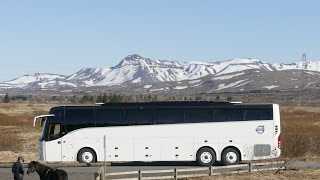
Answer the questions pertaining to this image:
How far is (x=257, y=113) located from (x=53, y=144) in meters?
11.5

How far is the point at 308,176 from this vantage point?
27.7m

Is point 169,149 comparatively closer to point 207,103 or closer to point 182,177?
Result: point 207,103

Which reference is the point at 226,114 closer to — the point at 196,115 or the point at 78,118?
the point at 196,115

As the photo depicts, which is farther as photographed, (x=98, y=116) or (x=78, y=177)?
(x=98, y=116)

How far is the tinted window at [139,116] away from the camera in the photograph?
108 feet

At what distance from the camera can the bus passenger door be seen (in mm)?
32781

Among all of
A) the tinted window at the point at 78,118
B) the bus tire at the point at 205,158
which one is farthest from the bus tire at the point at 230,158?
the tinted window at the point at 78,118

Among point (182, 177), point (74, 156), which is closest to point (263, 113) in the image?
point (182, 177)

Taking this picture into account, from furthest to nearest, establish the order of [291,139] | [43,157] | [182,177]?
1. [291,139]
2. [43,157]
3. [182,177]

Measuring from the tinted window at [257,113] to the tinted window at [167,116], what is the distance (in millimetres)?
3647

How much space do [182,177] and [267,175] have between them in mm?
4009

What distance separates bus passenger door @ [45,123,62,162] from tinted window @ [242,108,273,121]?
10.4 metres

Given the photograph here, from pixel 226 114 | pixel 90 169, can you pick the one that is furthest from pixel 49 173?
pixel 226 114

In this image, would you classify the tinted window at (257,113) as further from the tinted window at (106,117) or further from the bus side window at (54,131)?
the bus side window at (54,131)
